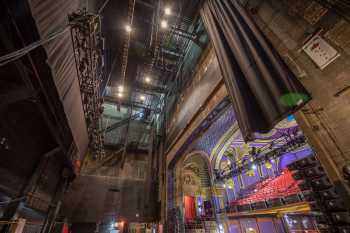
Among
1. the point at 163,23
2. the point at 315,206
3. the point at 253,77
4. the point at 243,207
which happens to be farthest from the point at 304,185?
the point at 243,207

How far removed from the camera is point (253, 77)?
1915 millimetres

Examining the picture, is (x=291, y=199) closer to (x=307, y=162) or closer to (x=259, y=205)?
(x=259, y=205)

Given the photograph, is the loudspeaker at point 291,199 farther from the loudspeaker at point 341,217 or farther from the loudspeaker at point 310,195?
the loudspeaker at point 341,217

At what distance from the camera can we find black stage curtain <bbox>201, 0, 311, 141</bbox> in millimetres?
1562

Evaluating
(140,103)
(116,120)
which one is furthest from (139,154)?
(140,103)

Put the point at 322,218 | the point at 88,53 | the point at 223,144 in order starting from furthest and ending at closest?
the point at 223,144 < the point at 88,53 < the point at 322,218

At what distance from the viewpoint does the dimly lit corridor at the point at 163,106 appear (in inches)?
66.8

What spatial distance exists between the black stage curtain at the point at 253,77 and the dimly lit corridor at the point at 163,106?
0.02 metres

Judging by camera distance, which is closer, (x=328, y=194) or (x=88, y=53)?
(x=328, y=194)

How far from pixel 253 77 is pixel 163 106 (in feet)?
24.7

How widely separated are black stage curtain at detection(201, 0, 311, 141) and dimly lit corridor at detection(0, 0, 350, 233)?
2 centimetres

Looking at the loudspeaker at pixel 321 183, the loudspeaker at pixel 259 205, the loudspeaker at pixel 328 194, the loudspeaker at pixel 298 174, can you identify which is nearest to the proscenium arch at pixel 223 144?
the loudspeaker at pixel 259 205

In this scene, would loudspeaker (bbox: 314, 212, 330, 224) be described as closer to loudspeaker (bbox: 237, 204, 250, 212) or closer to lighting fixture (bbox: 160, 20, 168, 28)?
lighting fixture (bbox: 160, 20, 168, 28)

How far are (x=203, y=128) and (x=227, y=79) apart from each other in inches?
115
